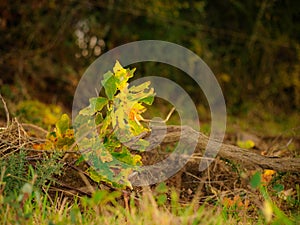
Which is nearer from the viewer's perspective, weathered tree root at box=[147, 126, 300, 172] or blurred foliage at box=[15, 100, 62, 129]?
weathered tree root at box=[147, 126, 300, 172]

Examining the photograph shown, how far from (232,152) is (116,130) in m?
0.64

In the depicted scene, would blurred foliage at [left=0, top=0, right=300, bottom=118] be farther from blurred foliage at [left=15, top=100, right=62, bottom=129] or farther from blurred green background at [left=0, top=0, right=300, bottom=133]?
blurred foliage at [left=15, top=100, right=62, bottom=129]

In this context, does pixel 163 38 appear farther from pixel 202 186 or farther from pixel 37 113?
pixel 202 186

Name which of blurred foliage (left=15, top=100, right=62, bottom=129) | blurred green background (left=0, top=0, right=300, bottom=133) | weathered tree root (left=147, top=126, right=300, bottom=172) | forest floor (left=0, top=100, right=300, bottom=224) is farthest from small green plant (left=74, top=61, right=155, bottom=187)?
blurred green background (left=0, top=0, right=300, bottom=133)

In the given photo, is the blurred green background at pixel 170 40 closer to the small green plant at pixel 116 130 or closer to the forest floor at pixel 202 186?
the forest floor at pixel 202 186

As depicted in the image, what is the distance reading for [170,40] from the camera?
657cm

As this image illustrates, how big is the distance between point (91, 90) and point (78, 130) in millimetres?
3016

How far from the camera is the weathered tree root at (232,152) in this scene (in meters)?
2.80

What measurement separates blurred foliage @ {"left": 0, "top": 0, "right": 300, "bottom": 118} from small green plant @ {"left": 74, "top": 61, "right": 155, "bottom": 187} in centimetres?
280

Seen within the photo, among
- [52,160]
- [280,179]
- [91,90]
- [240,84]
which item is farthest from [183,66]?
[52,160]

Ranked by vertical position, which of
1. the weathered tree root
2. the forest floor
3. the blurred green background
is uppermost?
the blurred green background

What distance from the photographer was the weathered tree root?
2805 mm

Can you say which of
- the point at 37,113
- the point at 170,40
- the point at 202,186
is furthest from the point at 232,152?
the point at 170,40

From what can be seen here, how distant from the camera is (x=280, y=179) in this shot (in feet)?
9.93
